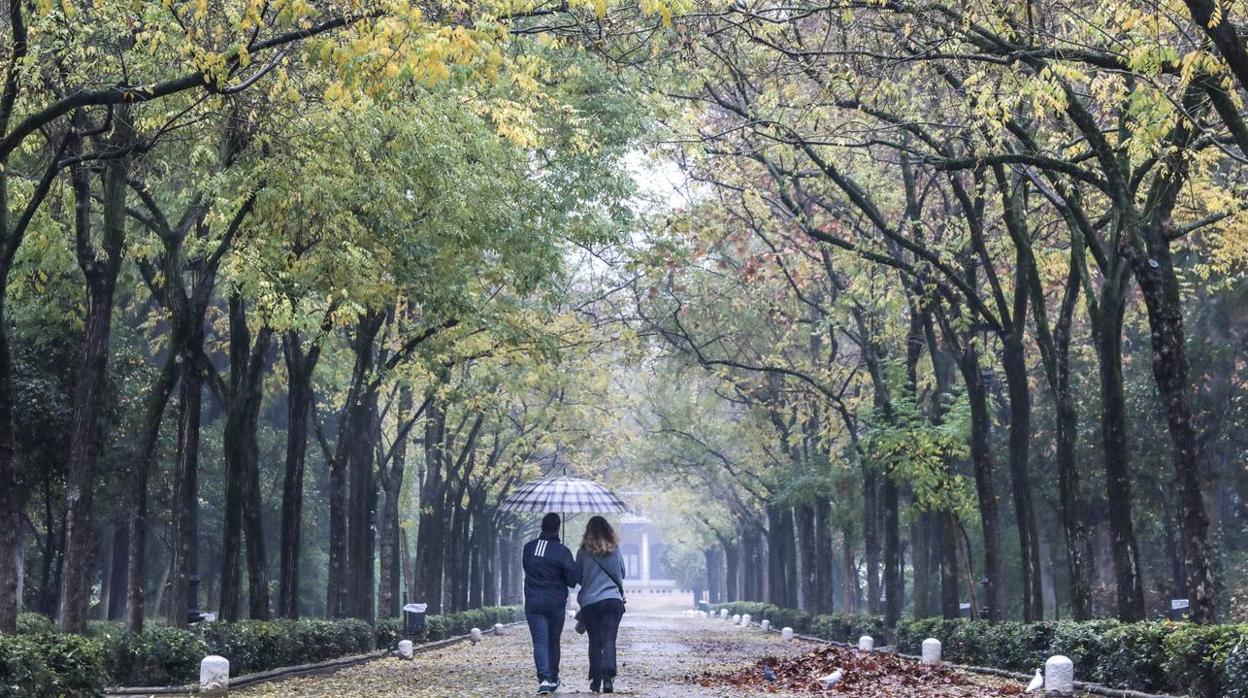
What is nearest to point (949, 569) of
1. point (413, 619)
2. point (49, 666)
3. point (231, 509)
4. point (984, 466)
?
point (984, 466)

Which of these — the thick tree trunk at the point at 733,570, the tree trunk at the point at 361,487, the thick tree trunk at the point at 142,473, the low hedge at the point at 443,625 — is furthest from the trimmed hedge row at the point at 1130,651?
the thick tree trunk at the point at 733,570

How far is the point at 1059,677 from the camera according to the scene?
15.9 m

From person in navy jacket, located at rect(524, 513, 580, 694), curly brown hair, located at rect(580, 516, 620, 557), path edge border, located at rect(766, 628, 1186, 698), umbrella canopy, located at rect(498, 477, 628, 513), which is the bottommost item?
path edge border, located at rect(766, 628, 1186, 698)

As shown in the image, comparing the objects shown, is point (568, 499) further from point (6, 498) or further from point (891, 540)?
point (891, 540)

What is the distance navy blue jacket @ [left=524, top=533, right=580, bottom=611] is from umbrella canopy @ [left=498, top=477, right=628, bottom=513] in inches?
248

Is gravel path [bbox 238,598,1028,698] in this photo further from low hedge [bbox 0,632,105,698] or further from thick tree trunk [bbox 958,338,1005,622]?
low hedge [bbox 0,632,105,698]

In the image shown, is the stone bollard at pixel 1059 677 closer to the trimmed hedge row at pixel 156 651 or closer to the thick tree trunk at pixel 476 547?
the trimmed hedge row at pixel 156 651

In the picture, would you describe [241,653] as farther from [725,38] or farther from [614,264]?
[614,264]

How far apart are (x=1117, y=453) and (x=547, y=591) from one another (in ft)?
23.0

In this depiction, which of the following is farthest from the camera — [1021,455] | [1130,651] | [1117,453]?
[1021,455]

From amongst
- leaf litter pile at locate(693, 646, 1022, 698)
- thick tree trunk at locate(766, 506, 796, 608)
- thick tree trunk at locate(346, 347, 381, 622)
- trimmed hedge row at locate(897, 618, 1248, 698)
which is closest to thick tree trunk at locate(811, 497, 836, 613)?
thick tree trunk at locate(766, 506, 796, 608)

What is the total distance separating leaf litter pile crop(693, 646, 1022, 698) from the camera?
1656 cm

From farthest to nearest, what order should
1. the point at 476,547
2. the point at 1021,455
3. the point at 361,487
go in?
1. the point at 476,547
2. the point at 361,487
3. the point at 1021,455

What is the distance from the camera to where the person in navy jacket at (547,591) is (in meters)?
15.0
